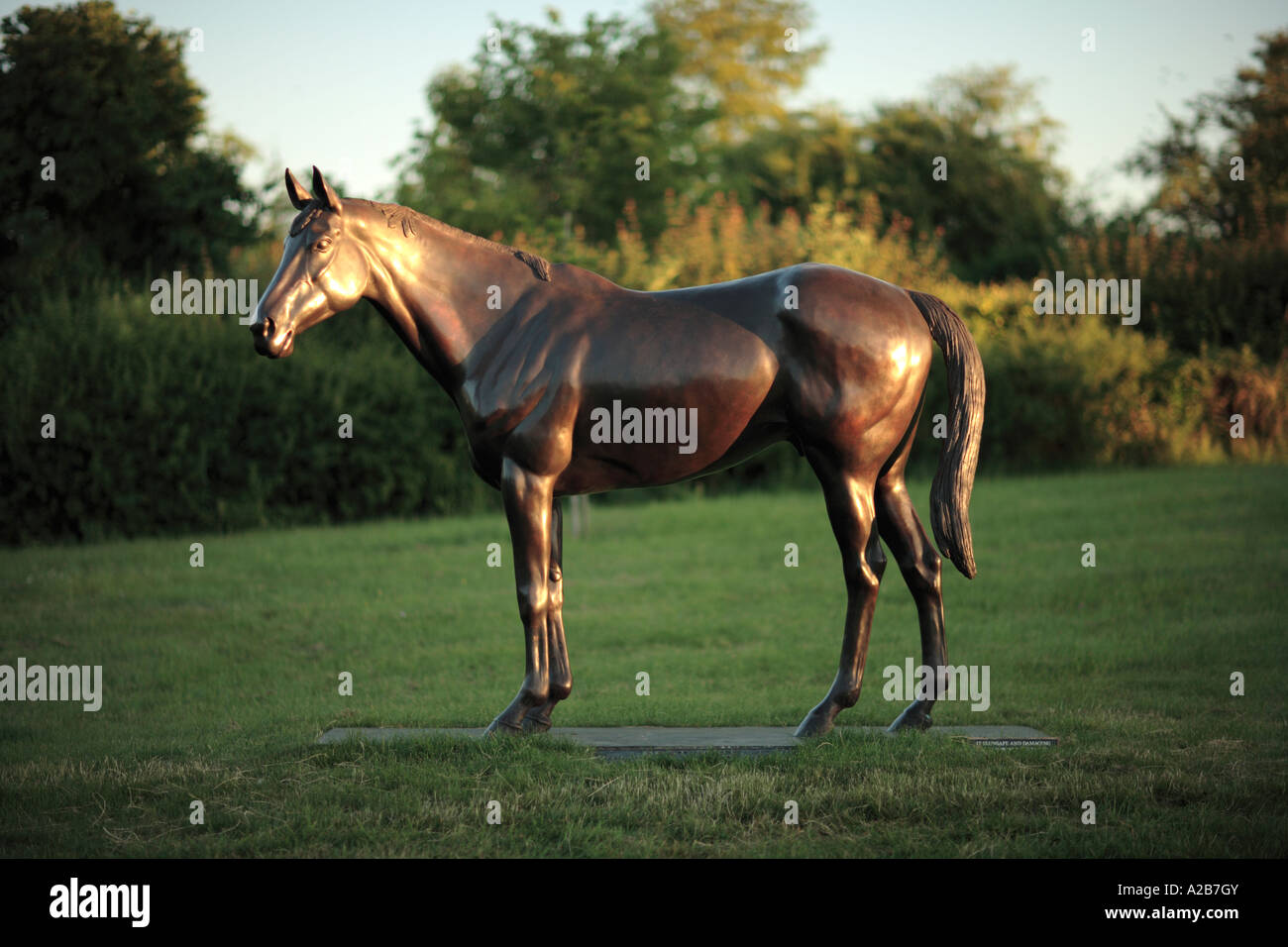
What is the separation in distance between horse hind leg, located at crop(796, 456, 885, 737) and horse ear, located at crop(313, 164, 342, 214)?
2.64m

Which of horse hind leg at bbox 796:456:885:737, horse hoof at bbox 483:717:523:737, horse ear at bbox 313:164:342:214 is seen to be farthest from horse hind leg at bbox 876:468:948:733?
horse ear at bbox 313:164:342:214

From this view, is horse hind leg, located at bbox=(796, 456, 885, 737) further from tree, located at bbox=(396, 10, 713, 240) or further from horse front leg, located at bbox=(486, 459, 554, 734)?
tree, located at bbox=(396, 10, 713, 240)

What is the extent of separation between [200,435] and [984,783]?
13.3 metres

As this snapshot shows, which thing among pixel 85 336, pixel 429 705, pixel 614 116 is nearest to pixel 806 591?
pixel 429 705

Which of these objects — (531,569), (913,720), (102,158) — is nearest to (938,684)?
(913,720)

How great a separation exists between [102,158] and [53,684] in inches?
535

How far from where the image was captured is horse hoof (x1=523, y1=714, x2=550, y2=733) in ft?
19.5

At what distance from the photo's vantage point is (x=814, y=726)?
6.05m

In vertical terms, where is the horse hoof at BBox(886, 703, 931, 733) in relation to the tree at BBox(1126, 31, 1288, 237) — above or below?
below

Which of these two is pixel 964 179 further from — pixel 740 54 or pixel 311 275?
pixel 311 275

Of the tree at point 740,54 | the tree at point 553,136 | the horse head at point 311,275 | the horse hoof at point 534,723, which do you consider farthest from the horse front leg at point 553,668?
the tree at point 740,54
